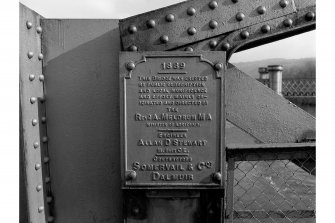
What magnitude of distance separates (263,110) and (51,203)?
1.65m

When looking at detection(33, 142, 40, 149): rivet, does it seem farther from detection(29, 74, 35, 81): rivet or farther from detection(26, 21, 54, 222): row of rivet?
detection(29, 74, 35, 81): rivet

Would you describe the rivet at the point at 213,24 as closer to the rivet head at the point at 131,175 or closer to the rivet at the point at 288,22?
the rivet at the point at 288,22

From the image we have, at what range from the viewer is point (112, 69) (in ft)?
7.72

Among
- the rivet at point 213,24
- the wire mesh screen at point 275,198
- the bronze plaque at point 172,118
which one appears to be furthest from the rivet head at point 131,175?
the wire mesh screen at point 275,198

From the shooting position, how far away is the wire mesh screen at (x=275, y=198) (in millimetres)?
3258

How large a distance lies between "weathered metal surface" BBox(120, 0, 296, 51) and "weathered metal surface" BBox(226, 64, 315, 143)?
0.35m

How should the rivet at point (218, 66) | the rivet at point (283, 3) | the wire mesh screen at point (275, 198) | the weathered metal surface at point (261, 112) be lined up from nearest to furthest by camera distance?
the rivet at point (218, 66) < the rivet at point (283, 3) < the weathered metal surface at point (261, 112) < the wire mesh screen at point (275, 198)

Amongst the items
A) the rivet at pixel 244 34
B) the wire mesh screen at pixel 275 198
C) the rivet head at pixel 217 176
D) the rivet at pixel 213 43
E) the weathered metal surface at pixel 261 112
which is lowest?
the wire mesh screen at pixel 275 198

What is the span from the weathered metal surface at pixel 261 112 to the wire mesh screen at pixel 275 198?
3.16 ft

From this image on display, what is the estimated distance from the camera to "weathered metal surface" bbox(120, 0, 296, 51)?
2.16m

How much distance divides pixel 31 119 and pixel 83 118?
34 cm

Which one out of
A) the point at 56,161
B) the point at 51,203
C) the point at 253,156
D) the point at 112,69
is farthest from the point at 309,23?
the point at 51,203

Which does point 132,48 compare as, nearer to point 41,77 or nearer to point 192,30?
point 192,30

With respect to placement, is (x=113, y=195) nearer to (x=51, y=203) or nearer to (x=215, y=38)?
(x=51, y=203)
